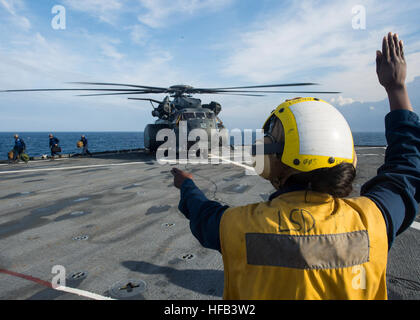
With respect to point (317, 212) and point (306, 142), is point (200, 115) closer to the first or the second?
point (306, 142)

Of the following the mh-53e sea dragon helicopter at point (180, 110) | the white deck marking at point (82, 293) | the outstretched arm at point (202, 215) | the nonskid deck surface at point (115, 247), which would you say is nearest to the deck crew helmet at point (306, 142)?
the outstretched arm at point (202, 215)

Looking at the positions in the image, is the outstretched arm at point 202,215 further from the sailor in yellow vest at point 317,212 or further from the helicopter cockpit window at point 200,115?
the helicopter cockpit window at point 200,115

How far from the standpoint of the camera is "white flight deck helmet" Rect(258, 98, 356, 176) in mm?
1518

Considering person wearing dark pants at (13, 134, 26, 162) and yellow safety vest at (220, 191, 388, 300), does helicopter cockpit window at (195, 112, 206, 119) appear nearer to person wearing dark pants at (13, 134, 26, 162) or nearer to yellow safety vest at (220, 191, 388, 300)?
person wearing dark pants at (13, 134, 26, 162)

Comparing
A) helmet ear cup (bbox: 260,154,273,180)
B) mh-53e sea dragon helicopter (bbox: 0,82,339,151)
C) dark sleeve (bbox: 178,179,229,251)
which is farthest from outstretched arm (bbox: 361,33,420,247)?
mh-53e sea dragon helicopter (bbox: 0,82,339,151)

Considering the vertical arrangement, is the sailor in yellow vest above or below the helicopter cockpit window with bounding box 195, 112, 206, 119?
below

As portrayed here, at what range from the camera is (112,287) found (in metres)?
3.28

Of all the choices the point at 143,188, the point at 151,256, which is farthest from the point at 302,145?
the point at 143,188

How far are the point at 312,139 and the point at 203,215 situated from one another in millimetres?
764

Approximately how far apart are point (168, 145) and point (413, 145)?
15891 mm

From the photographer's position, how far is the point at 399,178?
63.3 inches

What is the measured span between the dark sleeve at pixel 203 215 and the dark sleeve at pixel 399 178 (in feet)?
2.91

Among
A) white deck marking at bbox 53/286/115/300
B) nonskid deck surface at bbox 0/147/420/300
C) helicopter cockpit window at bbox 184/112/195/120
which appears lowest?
white deck marking at bbox 53/286/115/300

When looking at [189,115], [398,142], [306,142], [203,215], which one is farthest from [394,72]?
[189,115]
